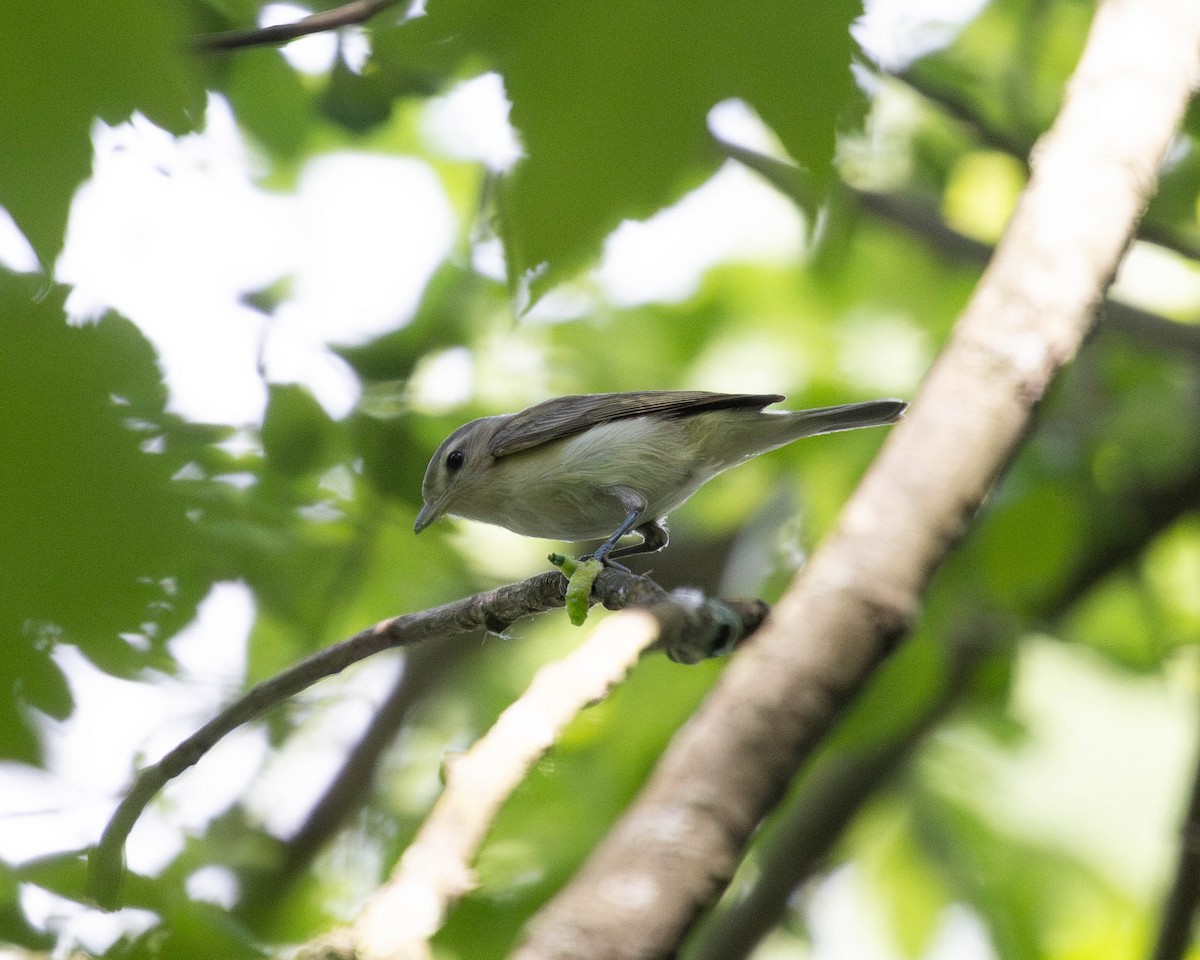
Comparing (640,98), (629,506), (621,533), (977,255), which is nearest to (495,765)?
(640,98)

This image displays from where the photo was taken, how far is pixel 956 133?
612cm

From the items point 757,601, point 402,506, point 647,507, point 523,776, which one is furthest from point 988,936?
point 523,776

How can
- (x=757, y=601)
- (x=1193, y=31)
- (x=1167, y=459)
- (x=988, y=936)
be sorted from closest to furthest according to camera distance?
1. (x=757, y=601)
2. (x=1193, y=31)
3. (x=1167, y=459)
4. (x=988, y=936)

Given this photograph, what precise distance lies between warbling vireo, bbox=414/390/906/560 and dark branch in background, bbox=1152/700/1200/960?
1.59m

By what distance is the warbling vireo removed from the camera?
3.81 metres

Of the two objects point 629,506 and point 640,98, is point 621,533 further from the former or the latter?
point 640,98

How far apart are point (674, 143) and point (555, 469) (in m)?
2.80

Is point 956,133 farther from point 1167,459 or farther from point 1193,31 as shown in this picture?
point 1193,31

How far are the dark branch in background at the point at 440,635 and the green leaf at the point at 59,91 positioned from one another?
100cm

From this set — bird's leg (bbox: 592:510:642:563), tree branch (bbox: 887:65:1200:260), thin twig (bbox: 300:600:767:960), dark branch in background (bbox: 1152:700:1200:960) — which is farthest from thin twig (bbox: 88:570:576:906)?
dark branch in background (bbox: 1152:700:1200:960)

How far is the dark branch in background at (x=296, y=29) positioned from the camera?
62.9 inches

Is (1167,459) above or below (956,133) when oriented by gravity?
below

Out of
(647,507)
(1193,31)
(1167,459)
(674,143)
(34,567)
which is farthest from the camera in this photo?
(1167,459)

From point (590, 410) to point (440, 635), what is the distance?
1999 mm
